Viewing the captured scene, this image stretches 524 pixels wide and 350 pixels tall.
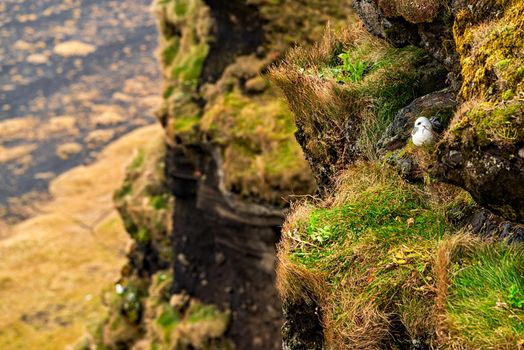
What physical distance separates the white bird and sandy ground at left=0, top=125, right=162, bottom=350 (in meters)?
54.1

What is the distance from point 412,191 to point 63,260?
7330cm

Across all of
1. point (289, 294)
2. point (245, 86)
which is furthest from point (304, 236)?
point (245, 86)

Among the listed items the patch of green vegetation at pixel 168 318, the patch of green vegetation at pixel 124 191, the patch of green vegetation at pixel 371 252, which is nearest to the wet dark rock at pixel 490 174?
the patch of green vegetation at pixel 371 252

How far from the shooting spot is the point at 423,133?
550cm

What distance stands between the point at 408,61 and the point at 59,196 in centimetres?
8665

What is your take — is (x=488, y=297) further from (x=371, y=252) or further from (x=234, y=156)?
(x=234, y=156)

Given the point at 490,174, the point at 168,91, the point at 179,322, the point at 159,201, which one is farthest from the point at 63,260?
the point at 490,174

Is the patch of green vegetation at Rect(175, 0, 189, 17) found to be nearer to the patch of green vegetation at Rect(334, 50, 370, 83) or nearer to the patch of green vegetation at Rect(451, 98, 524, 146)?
the patch of green vegetation at Rect(334, 50, 370, 83)

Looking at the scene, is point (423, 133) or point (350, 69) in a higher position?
point (423, 133)

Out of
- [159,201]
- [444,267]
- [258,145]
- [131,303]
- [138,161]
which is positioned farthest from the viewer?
[138,161]

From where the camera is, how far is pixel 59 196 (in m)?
86.2

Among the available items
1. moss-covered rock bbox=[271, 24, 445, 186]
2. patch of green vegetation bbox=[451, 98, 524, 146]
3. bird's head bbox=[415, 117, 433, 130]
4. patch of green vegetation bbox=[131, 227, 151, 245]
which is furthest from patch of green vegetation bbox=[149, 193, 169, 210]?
patch of green vegetation bbox=[451, 98, 524, 146]

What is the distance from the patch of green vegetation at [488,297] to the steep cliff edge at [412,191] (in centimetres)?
1

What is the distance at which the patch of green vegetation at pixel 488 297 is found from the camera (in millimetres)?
4008
